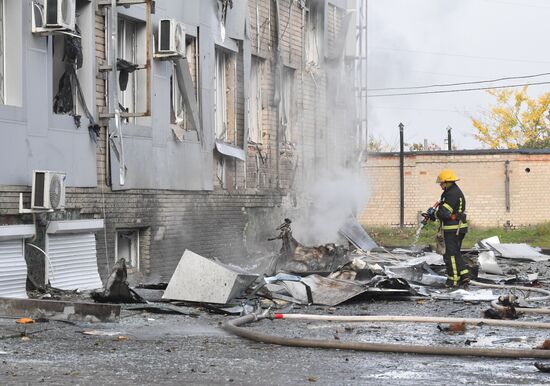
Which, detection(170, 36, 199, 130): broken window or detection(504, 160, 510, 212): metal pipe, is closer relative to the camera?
detection(170, 36, 199, 130): broken window

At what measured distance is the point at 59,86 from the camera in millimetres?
12414

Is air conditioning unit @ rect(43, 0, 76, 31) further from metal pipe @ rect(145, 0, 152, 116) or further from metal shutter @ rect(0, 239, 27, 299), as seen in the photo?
metal shutter @ rect(0, 239, 27, 299)

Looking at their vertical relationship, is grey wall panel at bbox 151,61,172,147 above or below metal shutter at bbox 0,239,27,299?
above

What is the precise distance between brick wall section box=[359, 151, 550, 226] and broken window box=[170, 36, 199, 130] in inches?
777

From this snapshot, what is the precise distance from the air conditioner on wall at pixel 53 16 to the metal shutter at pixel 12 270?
248cm

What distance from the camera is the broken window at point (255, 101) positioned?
1869 cm

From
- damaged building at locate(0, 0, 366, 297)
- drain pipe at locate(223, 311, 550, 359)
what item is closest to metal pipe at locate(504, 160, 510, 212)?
damaged building at locate(0, 0, 366, 297)

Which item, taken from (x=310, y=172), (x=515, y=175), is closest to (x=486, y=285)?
(x=310, y=172)

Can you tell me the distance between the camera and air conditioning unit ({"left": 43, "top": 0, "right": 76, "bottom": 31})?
37.3 ft

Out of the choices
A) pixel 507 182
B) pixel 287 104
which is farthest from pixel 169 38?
pixel 507 182

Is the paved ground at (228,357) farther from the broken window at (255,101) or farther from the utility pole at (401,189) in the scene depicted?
the utility pole at (401,189)

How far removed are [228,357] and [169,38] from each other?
24.8 ft

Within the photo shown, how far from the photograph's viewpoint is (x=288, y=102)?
794 inches

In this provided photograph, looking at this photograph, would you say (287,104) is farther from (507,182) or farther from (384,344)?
(507,182)
